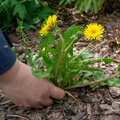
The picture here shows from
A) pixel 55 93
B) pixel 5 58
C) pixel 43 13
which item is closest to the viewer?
pixel 5 58

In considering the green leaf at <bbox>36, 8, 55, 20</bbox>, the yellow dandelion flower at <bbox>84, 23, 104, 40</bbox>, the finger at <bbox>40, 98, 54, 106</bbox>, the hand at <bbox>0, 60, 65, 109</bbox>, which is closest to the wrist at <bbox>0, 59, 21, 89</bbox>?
the hand at <bbox>0, 60, 65, 109</bbox>

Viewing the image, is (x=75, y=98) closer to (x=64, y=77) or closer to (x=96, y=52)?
(x=64, y=77)

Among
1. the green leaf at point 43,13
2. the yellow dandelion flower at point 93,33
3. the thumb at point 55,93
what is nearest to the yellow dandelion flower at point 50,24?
the yellow dandelion flower at point 93,33

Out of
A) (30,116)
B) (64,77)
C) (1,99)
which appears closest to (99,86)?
(64,77)

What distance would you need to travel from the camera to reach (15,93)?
1.01m

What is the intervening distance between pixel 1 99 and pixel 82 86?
70 cm

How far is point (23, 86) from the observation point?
997 mm

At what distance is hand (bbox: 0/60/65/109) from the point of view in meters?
0.98

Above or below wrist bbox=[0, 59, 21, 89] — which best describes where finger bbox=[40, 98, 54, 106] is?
below

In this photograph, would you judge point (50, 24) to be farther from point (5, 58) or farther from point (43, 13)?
point (43, 13)

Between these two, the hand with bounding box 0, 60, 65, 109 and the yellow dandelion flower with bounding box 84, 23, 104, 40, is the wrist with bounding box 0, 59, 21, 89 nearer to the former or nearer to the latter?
the hand with bounding box 0, 60, 65, 109

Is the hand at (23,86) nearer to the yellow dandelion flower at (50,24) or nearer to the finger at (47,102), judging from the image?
the finger at (47,102)

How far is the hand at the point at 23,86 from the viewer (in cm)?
98

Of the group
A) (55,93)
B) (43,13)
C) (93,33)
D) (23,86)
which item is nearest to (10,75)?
(23,86)
